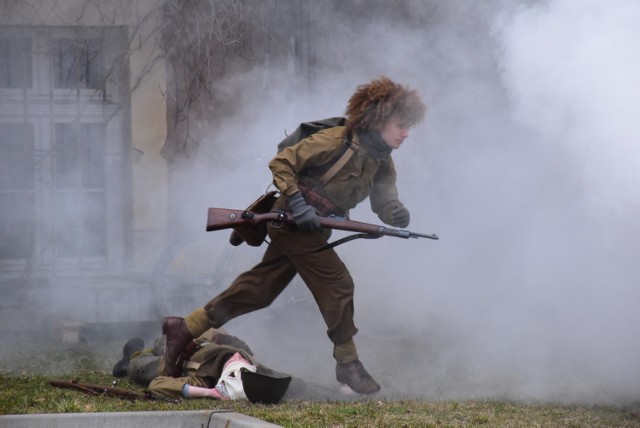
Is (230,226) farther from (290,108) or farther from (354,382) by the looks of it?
(290,108)

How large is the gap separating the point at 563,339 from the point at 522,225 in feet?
3.21

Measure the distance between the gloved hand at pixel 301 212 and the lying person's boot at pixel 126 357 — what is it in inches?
64.4

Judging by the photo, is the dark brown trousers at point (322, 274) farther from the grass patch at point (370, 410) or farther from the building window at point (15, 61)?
the building window at point (15, 61)

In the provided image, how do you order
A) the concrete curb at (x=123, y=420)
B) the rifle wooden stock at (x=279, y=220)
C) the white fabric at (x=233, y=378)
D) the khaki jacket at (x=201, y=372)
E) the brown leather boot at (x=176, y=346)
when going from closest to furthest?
1. the concrete curb at (x=123, y=420)
2. the white fabric at (x=233, y=378)
3. the khaki jacket at (x=201, y=372)
4. the rifle wooden stock at (x=279, y=220)
5. the brown leather boot at (x=176, y=346)

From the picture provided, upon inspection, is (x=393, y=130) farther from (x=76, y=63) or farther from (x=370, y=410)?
(x=76, y=63)

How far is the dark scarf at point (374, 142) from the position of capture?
6.11 metres

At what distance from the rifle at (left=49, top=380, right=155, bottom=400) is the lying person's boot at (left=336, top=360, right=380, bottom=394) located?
3.24ft

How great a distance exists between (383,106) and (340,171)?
0.40m

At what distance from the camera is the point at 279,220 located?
19.8 ft

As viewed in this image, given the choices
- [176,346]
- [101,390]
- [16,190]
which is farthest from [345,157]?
[16,190]

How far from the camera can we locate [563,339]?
7164 mm

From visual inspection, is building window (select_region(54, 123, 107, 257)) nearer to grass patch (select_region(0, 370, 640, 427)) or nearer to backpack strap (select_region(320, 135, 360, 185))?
grass patch (select_region(0, 370, 640, 427))

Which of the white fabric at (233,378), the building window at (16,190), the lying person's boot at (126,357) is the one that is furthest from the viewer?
the building window at (16,190)

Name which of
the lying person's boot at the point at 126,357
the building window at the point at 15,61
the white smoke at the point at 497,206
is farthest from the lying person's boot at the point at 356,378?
the building window at the point at 15,61
